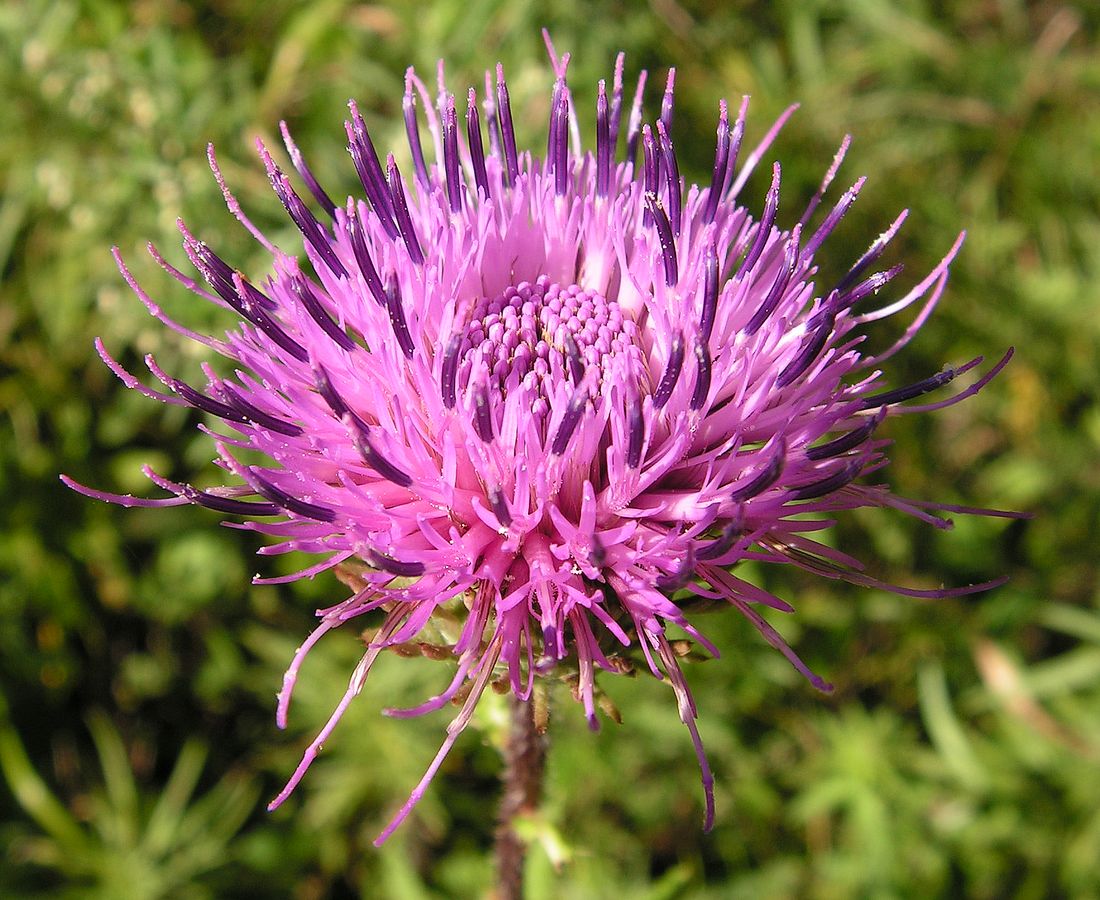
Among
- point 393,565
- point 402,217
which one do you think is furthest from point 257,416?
point 402,217

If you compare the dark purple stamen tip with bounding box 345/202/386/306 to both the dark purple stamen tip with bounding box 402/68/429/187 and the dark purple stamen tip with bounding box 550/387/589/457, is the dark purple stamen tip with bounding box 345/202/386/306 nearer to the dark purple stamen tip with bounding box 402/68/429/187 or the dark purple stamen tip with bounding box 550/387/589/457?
the dark purple stamen tip with bounding box 402/68/429/187

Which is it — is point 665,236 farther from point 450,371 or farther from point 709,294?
point 450,371

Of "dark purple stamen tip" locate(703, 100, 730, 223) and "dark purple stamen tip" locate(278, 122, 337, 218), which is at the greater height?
"dark purple stamen tip" locate(703, 100, 730, 223)

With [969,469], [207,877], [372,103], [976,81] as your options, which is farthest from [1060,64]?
[207,877]

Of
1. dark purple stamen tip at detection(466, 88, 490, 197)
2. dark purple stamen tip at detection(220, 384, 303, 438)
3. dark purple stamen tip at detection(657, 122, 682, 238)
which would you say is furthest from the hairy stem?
dark purple stamen tip at detection(466, 88, 490, 197)

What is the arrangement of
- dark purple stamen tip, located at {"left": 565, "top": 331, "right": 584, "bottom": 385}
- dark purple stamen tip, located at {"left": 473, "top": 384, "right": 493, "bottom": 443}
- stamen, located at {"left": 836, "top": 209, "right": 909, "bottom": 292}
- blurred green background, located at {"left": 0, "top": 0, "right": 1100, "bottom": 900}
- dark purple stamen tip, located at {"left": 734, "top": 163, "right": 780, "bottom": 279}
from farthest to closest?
blurred green background, located at {"left": 0, "top": 0, "right": 1100, "bottom": 900} → stamen, located at {"left": 836, "top": 209, "right": 909, "bottom": 292} → dark purple stamen tip, located at {"left": 734, "top": 163, "right": 780, "bottom": 279} → dark purple stamen tip, located at {"left": 565, "top": 331, "right": 584, "bottom": 385} → dark purple stamen tip, located at {"left": 473, "top": 384, "right": 493, "bottom": 443}

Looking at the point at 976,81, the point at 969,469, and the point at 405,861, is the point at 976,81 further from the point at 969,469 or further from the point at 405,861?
the point at 405,861
